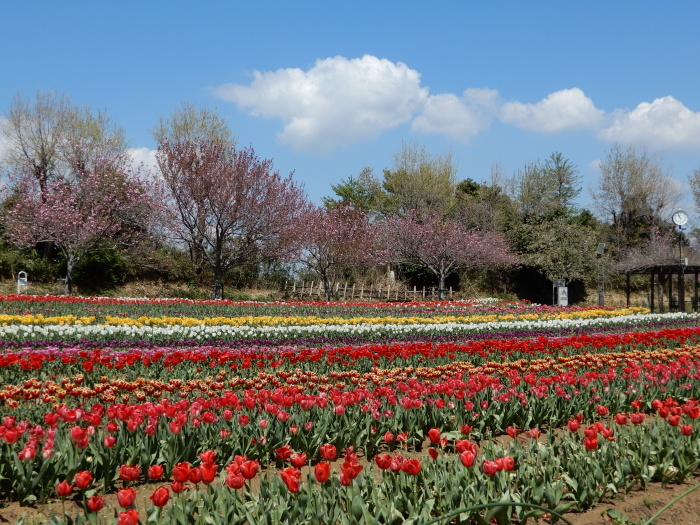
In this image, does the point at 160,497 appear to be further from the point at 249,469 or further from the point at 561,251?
the point at 561,251

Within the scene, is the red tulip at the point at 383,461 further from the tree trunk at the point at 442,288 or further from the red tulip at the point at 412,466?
the tree trunk at the point at 442,288

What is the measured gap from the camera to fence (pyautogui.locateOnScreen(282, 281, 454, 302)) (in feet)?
105

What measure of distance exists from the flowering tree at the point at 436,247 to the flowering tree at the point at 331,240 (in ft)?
5.65

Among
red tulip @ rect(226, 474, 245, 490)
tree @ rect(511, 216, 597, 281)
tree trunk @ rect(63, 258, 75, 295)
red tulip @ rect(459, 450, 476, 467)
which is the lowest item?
red tulip @ rect(226, 474, 245, 490)

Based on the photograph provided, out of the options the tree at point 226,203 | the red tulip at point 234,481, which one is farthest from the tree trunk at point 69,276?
the red tulip at point 234,481

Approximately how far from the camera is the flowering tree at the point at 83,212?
24797 mm

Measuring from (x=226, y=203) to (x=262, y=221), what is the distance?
1788mm

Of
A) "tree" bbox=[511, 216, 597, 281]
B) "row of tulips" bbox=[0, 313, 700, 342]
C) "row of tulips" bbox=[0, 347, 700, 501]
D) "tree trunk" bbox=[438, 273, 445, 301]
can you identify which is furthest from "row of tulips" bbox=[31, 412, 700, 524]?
"tree" bbox=[511, 216, 597, 281]

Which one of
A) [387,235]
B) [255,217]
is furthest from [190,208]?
[387,235]

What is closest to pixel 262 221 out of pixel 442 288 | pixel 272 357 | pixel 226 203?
pixel 226 203

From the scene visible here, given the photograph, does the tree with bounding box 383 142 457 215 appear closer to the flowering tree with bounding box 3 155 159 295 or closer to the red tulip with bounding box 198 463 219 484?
the flowering tree with bounding box 3 155 159 295

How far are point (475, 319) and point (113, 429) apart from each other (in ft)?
45.9

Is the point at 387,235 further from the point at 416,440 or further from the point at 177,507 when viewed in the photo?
the point at 177,507

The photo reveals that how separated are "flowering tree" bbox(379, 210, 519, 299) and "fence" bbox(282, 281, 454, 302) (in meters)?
1.67
